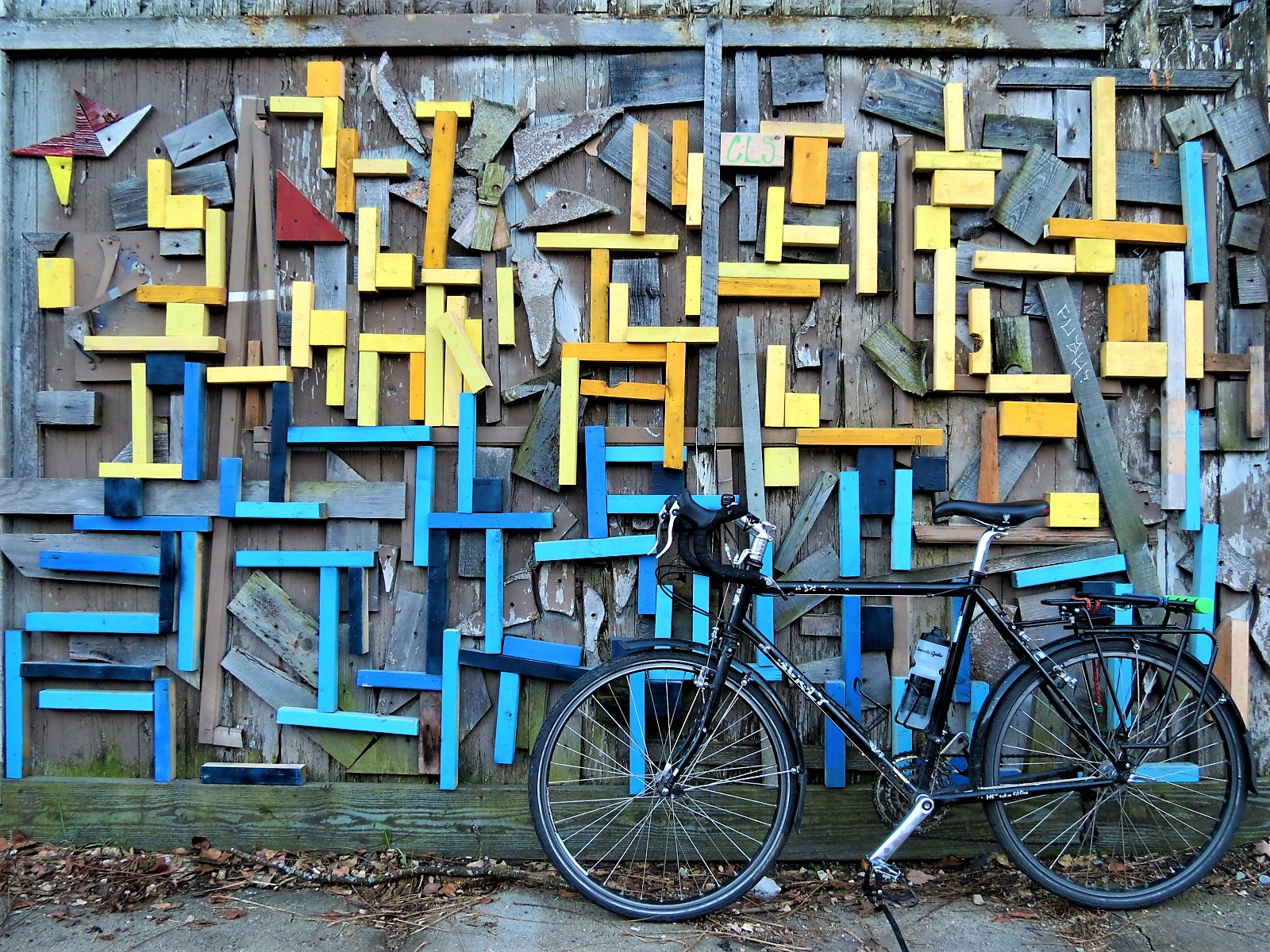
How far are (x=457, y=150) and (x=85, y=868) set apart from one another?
2997 millimetres

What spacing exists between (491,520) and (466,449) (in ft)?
0.93

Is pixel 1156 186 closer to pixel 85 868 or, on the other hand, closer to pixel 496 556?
pixel 496 556

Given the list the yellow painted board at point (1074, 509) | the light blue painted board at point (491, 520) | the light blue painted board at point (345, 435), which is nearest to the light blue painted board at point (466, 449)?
the light blue painted board at point (491, 520)

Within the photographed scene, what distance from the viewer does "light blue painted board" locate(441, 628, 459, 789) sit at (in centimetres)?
312

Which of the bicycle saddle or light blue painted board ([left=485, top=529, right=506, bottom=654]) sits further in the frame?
light blue painted board ([left=485, top=529, right=506, bottom=654])

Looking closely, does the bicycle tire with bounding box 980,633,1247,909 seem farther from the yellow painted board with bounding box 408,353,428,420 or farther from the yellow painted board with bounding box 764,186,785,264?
the yellow painted board with bounding box 408,353,428,420

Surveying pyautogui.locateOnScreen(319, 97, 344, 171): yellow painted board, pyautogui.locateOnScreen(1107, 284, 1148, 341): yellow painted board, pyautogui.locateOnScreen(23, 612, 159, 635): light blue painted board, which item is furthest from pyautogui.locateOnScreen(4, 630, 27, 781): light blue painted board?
pyautogui.locateOnScreen(1107, 284, 1148, 341): yellow painted board

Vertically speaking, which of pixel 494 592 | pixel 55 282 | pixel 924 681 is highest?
pixel 55 282

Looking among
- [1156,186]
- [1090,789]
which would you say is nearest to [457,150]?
[1156,186]

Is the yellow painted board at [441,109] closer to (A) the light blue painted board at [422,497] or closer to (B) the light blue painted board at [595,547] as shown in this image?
(A) the light blue painted board at [422,497]

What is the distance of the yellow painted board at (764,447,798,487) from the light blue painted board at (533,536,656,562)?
50 centimetres

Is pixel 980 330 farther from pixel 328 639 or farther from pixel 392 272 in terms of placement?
pixel 328 639

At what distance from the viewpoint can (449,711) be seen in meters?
3.13

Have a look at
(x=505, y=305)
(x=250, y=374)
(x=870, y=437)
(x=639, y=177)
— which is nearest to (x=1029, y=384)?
(x=870, y=437)
